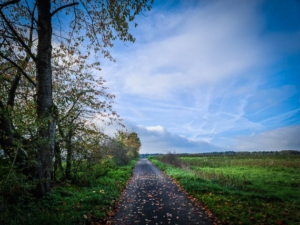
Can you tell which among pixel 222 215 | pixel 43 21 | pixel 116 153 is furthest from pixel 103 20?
pixel 116 153

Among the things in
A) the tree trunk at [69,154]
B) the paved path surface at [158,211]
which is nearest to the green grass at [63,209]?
the paved path surface at [158,211]

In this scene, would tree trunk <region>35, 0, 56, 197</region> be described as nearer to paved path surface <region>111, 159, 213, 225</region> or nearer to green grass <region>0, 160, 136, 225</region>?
green grass <region>0, 160, 136, 225</region>

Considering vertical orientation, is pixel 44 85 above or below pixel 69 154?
above

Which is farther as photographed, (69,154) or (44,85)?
(69,154)

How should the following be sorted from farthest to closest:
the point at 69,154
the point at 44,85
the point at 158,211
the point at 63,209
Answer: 1. the point at 69,154
2. the point at 158,211
3. the point at 44,85
4. the point at 63,209

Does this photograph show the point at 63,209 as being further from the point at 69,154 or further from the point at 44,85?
the point at 69,154

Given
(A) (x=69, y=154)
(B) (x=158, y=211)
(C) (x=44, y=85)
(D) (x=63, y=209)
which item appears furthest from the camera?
(A) (x=69, y=154)

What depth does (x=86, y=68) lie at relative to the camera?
11.5 metres

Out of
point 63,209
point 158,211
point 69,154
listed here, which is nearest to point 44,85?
point 63,209

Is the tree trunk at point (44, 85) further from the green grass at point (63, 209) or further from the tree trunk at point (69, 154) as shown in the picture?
the tree trunk at point (69, 154)

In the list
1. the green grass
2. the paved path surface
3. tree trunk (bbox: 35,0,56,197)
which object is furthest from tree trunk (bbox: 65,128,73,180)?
the paved path surface

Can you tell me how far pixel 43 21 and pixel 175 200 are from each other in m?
10.2

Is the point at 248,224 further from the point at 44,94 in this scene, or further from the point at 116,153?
the point at 116,153

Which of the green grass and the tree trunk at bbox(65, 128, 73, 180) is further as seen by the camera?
the tree trunk at bbox(65, 128, 73, 180)
